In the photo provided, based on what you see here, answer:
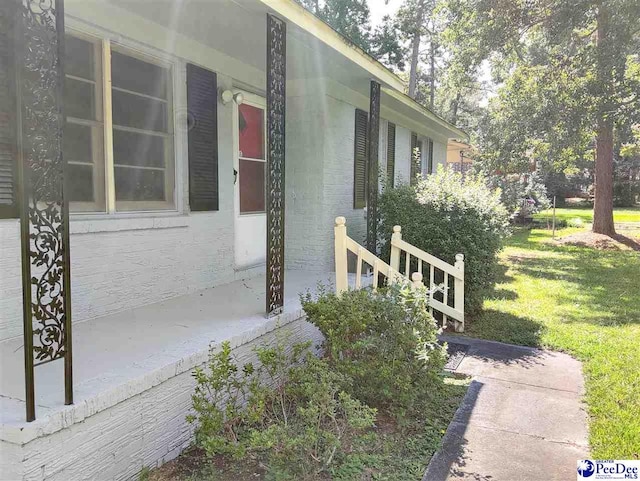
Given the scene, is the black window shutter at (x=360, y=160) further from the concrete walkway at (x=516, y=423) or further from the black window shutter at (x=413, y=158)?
the concrete walkway at (x=516, y=423)

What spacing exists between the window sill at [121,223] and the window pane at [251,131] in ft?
4.50

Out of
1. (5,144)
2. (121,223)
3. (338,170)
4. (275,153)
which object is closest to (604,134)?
(338,170)

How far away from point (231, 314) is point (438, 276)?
119 inches

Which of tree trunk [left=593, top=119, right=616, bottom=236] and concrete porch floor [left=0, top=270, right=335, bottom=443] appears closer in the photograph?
concrete porch floor [left=0, top=270, right=335, bottom=443]

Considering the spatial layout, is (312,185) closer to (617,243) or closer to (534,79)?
(534,79)

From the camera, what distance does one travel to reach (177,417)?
2879mm

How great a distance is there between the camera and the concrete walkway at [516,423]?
2.82 m

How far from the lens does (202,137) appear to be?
15.2 ft

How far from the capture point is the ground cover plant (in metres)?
2.61

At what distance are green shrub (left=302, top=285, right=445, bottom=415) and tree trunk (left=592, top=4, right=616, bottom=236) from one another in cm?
999

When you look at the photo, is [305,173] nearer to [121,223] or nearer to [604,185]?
[121,223]

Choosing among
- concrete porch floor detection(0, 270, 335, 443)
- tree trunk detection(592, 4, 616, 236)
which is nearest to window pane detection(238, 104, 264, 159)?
concrete porch floor detection(0, 270, 335, 443)

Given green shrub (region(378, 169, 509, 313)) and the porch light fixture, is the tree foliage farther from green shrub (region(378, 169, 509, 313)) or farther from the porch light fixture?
the porch light fixture

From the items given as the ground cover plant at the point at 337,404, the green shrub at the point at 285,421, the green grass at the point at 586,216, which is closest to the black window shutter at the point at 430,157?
the ground cover plant at the point at 337,404
